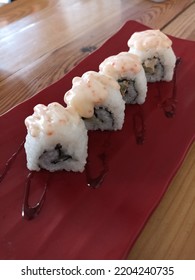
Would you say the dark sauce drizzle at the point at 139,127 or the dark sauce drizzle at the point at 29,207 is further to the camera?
the dark sauce drizzle at the point at 139,127

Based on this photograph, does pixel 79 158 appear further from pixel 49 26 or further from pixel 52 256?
pixel 49 26

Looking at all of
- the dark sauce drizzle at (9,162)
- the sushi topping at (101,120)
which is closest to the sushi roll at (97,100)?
the sushi topping at (101,120)

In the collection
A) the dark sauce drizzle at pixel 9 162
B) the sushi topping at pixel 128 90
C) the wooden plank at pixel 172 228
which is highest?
the sushi topping at pixel 128 90

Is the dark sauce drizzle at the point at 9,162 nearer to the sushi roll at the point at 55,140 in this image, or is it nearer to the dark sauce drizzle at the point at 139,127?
the sushi roll at the point at 55,140

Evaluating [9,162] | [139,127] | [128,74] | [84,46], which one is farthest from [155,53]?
[9,162]

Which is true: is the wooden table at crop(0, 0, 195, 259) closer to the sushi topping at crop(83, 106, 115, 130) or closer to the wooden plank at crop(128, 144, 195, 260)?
the wooden plank at crop(128, 144, 195, 260)
